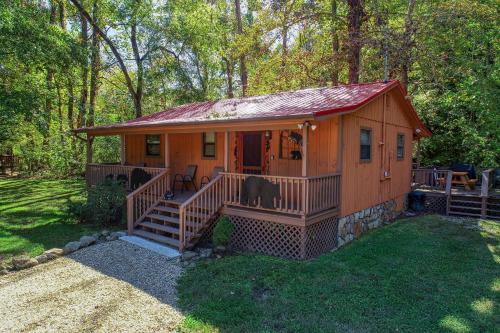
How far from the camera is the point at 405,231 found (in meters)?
8.93

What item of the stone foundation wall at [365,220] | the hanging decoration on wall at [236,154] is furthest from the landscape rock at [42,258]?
the stone foundation wall at [365,220]

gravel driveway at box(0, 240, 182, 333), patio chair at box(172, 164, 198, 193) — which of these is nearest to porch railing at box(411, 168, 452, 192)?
patio chair at box(172, 164, 198, 193)

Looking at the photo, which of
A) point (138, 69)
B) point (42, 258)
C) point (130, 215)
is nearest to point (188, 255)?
point (130, 215)

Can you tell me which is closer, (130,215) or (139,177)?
(130,215)

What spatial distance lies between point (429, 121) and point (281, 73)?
8.41 metres

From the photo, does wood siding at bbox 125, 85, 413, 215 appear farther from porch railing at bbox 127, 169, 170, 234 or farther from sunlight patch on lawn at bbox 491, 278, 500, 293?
sunlight patch on lawn at bbox 491, 278, 500, 293

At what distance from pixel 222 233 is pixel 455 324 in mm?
4268

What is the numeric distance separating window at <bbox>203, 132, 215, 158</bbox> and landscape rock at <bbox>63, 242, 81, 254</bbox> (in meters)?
4.41

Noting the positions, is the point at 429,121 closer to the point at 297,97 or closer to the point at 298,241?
the point at 297,97

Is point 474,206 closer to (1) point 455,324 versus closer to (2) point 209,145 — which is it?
(1) point 455,324

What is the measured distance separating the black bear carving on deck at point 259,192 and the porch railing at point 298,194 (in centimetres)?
3

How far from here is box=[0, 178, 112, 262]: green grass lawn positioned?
303 inches

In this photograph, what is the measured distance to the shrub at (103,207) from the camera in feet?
30.4

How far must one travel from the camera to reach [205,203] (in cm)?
759
